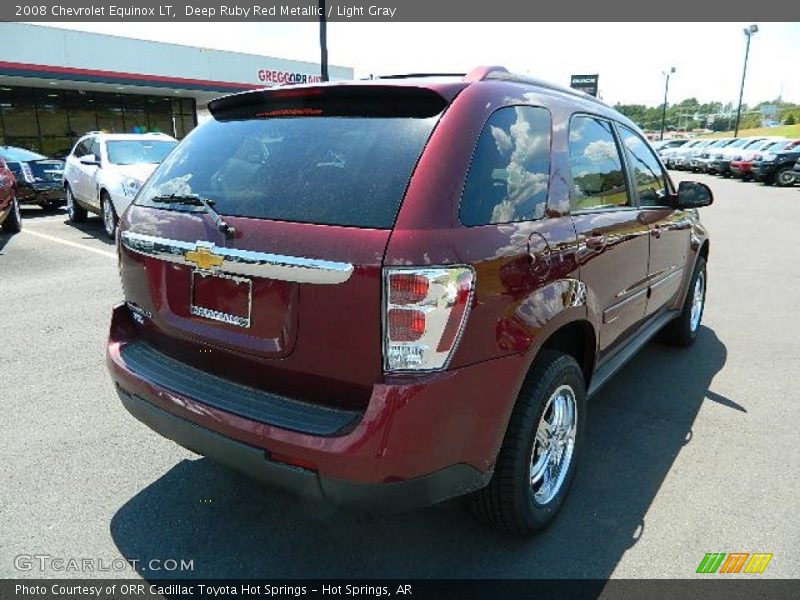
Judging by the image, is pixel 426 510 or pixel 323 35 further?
pixel 323 35

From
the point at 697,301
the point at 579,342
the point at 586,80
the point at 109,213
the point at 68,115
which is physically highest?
the point at 586,80

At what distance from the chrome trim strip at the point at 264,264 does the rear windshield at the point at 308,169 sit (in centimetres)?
16

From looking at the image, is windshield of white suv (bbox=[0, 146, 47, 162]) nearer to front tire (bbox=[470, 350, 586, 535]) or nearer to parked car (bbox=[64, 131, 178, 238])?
parked car (bbox=[64, 131, 178, 238])

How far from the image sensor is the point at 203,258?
2.19 m

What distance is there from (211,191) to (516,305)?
1.32 m

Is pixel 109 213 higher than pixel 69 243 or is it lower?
higher

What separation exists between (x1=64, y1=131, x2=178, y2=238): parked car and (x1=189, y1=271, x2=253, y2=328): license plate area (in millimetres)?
7311

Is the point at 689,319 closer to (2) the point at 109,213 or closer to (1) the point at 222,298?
(1) the point at 222,298

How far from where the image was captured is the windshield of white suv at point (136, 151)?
32.2 feet

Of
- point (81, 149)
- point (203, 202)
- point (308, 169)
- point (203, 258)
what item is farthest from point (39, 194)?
point (308, 169)

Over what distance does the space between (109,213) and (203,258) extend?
27.4ft

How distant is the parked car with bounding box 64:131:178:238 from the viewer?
9.07 m

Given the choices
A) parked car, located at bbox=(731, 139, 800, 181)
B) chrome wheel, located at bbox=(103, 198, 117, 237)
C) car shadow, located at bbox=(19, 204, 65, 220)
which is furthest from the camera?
parked car, located at bbox=(731, 139, 800, 181)

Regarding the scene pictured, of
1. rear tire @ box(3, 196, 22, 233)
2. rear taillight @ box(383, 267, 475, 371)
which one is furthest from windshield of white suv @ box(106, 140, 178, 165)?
rear taillight @ box(383, 267, 475, 371)
